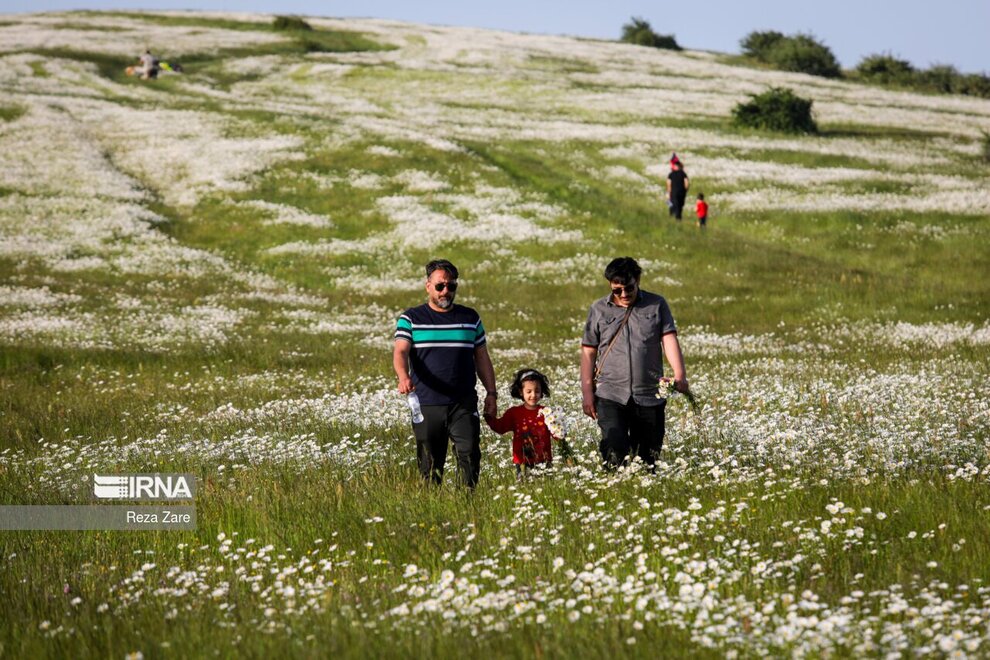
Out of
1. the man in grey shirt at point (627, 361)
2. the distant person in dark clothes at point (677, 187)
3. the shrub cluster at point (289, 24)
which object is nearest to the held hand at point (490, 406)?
the man in grey shirt at point (627, 361)

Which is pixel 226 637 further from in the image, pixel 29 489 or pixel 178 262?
pixel 178 262

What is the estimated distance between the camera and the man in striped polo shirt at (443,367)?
9016mm

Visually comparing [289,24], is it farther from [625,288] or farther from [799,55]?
[625,288]

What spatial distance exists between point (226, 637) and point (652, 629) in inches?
90.8

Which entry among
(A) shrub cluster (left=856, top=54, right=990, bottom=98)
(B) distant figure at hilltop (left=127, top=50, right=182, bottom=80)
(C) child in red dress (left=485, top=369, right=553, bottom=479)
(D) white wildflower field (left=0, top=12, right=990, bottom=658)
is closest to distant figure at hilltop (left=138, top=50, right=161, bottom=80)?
(B) distant figure at hilltop (left=127, top=50, right=182, bottom=80)

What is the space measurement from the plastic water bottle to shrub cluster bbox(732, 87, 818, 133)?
56204mm

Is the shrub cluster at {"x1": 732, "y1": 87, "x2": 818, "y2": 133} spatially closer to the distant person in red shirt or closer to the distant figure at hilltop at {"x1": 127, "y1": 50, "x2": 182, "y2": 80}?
the distant person in red shirt

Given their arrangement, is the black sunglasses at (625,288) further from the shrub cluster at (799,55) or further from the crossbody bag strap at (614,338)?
the shrub cluster at (799,55)

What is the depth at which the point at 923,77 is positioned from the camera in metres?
95.8

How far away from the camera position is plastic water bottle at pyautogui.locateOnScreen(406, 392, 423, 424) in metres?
8.70

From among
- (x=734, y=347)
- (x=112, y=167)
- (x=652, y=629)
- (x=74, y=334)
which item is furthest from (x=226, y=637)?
(x=112, y=167)

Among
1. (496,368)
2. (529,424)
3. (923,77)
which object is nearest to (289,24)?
(923,77)

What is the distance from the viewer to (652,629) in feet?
16.4

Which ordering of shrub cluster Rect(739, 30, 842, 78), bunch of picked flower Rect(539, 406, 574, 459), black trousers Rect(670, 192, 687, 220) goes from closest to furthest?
bunch of picked flower Rect(539, 406, 574, 459) → black trousers Rect(670, 192, 687, 220) → shrub cluster Rect(739, 30, 842, 78)
